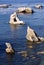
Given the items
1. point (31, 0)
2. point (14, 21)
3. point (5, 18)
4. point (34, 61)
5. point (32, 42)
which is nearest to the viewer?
point (34, 61)

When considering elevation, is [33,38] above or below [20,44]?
above

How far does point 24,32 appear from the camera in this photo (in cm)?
5653

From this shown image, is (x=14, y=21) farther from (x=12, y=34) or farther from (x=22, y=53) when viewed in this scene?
(x=22, y=53)

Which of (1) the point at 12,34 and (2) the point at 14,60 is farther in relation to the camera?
(1) the point at 12,34

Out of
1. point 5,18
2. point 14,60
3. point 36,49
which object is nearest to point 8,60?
point 14,60

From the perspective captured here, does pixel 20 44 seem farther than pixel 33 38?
No

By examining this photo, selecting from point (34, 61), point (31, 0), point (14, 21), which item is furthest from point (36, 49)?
point (31, 0)

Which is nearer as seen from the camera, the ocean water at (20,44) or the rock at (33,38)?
the ocean water at (20,44)

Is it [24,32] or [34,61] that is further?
[24,32]

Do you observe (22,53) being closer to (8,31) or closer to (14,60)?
(14,60)

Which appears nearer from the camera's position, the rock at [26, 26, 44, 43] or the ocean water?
the ocean water

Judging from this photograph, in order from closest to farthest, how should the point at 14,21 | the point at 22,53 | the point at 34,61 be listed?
the point at 34,61, the point at 22,53, the point at 14,21

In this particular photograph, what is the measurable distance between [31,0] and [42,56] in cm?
8645

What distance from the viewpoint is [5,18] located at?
240ft
